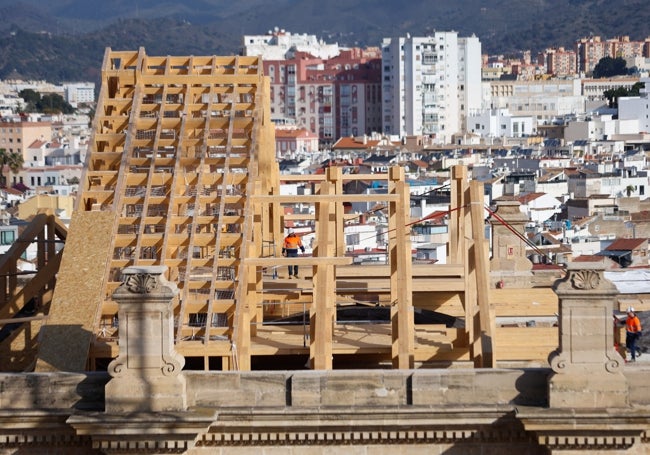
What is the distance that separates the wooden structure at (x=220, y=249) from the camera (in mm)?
20094

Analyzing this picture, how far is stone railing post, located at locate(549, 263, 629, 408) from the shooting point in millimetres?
16766

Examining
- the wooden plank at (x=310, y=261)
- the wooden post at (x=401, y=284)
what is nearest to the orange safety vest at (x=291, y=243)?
the wooden post at (x=401, y=284)

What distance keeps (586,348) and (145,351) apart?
371 cm

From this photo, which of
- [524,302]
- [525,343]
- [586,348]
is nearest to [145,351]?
[586,348]

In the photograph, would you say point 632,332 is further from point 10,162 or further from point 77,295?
point 10,162

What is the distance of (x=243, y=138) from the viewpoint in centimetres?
2295

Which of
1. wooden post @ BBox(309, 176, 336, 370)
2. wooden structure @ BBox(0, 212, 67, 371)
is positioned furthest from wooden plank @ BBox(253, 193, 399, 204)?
wooden structure @ BBox(0, 212, 67, 371)

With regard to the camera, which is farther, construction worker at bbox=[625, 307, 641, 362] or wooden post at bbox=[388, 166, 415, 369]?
construction worker at bbox=[625, 307, 641, 362]

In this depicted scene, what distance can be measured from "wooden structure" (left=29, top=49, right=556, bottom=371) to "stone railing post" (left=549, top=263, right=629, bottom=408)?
310cm

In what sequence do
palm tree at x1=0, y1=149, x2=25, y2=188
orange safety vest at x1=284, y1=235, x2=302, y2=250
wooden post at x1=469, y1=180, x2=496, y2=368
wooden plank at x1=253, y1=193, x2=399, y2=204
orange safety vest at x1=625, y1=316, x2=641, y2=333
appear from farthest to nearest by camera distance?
palm tree at x1=0, y1=149, x2=25, y2=188 → orange safety vest at x1=284, y1=235, x2=302, y2=250 → orange safety vest at x1=625, y1=316, x2=641, y2=333 → wooden plank at x1=253, y1=193, x2=399, y2=204 → wooden post at x1=469, y1=180, x2=496, y2=368

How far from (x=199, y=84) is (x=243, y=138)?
3.54 feet

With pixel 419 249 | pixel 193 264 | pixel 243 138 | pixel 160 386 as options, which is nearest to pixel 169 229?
pixel 193 264

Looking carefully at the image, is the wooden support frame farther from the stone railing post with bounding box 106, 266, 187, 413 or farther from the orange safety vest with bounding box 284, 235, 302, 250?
the orange safety vest with bounding box 284, 235, 302, 250

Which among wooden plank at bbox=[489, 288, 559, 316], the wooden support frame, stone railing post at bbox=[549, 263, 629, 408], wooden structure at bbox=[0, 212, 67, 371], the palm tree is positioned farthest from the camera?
the palm tree
